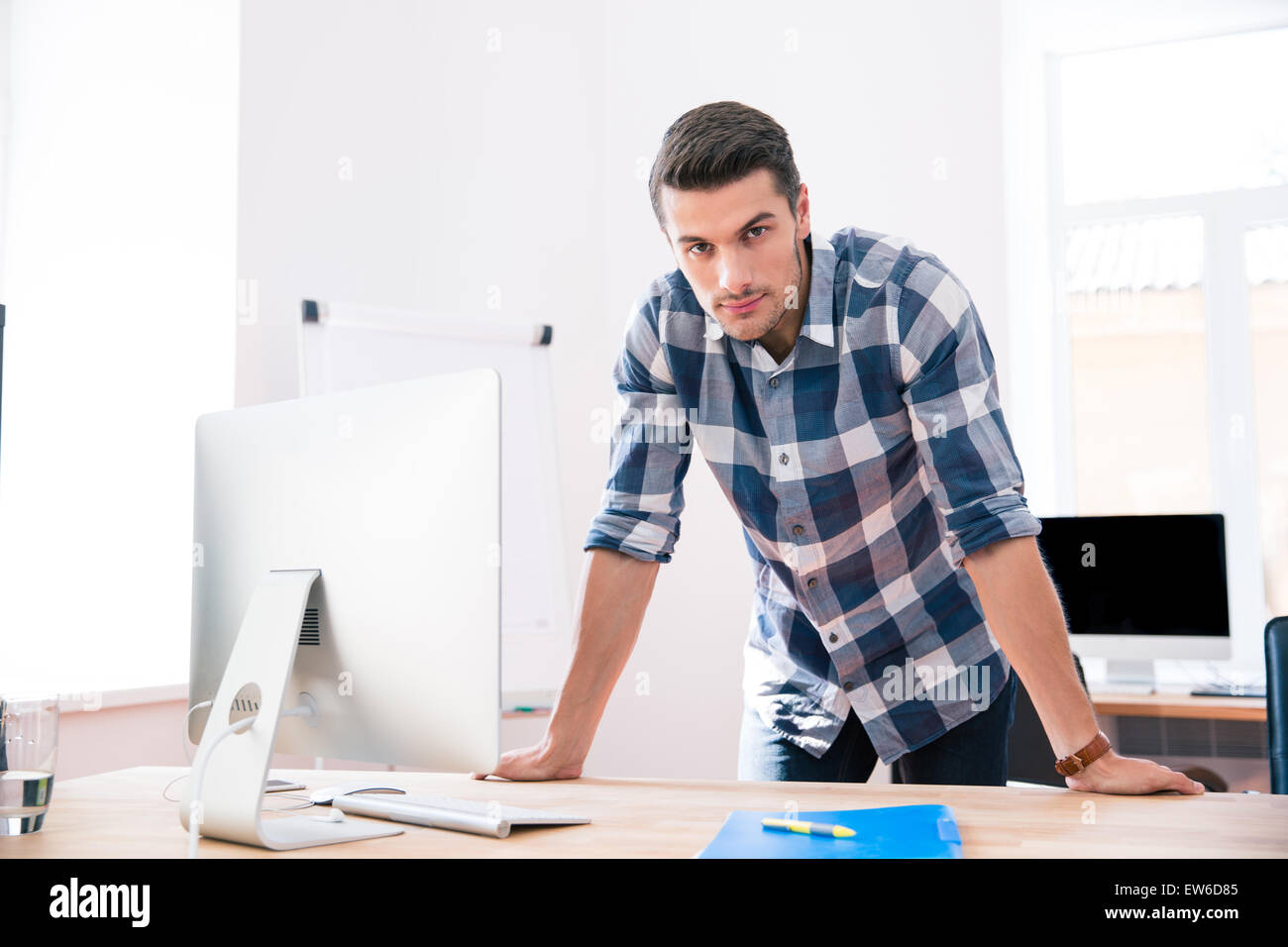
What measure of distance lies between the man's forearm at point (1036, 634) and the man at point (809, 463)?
53 mm

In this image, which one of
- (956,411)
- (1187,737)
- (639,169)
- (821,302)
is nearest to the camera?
(956,411)

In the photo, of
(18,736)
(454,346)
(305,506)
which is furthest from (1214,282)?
(18,736)

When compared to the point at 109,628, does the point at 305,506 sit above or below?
above

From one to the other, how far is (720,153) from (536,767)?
2.66ft

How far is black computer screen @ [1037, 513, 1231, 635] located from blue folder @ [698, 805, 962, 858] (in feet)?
6.59

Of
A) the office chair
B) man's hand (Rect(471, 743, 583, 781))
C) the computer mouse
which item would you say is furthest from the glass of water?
the office chair

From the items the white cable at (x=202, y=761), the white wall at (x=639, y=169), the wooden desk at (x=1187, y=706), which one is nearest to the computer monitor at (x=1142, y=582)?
the wooden desk at (x=1187, y=706)

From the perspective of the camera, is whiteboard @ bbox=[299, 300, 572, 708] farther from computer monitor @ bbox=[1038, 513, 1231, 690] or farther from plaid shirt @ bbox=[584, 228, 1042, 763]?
computer monitor @ bbox=[1038, 513, 1231, 690]

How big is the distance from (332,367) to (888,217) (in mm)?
1752

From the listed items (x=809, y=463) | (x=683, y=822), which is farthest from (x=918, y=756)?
(x=683, y=822)

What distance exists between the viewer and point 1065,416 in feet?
11.5

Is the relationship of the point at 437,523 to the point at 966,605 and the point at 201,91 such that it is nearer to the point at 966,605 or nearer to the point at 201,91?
the point at 966,605

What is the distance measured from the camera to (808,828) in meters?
0.97

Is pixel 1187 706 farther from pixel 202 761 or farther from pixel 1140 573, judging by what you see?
pixel 202 761
